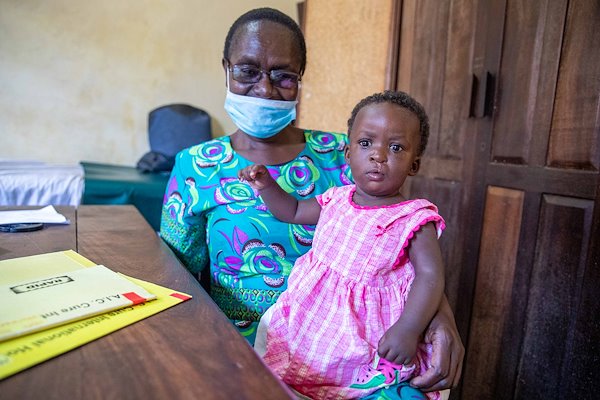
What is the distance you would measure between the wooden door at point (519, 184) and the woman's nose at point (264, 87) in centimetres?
100

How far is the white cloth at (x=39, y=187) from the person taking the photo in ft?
9.23

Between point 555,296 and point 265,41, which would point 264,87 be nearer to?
point 265,41

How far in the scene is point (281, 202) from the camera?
114 centimetres

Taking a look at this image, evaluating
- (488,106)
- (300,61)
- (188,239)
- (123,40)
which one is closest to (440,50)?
(488,106)

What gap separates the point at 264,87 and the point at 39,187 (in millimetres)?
2441

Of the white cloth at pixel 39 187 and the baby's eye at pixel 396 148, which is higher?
the baby's eye at pixel 396 148

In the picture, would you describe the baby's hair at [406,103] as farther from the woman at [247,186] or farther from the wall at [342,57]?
the wall at [342,57]

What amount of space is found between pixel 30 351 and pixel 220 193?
2.53 feet

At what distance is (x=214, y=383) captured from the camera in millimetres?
502

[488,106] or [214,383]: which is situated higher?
[488,106]

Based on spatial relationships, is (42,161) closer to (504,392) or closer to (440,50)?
(440,50)

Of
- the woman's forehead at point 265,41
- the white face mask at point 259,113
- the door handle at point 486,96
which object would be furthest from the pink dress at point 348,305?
the door handle at point 486,96

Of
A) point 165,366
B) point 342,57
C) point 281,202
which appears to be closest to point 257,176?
point 281,202

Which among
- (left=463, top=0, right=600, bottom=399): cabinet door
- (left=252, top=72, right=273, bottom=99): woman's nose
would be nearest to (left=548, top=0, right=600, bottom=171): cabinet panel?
(left=463, top=0, right=600, bottom=399): cabinet door
